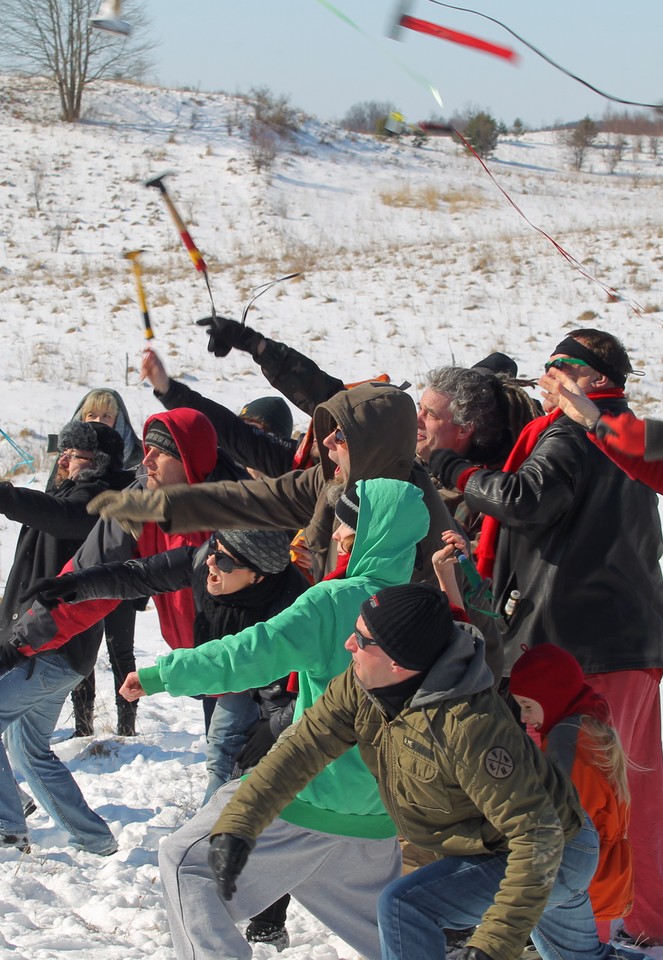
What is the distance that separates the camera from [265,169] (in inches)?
1188

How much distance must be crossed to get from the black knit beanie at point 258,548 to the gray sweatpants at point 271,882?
0.84 meters

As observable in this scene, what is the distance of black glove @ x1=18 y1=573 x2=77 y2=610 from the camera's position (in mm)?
3662

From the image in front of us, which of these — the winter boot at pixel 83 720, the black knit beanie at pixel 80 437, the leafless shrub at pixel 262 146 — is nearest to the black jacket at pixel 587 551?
the black knit beanie at pixel 80 437

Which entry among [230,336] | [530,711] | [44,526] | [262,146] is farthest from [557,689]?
[262,146]

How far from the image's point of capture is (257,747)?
132 inches

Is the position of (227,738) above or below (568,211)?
below

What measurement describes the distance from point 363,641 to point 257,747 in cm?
102

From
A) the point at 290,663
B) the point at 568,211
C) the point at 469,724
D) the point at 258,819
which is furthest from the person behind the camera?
the point at 568,211

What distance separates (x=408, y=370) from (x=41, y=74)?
26.3 metres

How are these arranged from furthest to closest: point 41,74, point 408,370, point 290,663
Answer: point 41,74 < point 408,370 < point 290,663

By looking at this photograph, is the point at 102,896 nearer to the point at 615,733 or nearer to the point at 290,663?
the point at 290,663

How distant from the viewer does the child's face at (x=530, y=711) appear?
303 cm

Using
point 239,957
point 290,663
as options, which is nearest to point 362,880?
point 239,957

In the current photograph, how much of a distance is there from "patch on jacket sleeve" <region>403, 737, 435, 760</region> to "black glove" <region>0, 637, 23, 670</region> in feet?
6.24
